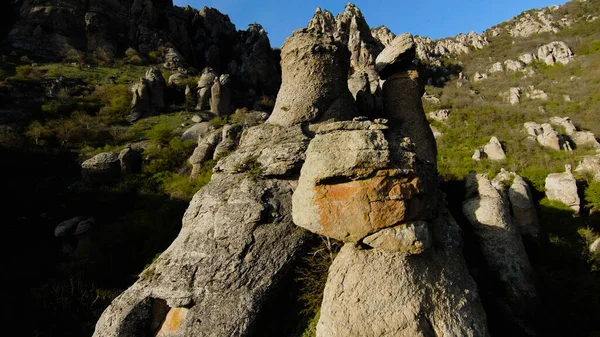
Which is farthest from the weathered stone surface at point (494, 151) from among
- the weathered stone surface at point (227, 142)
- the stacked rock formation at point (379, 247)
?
the stacked rock formation at point (379, 247)

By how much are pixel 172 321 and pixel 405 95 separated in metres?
8.13

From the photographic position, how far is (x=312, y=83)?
858cm

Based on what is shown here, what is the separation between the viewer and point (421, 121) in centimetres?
905

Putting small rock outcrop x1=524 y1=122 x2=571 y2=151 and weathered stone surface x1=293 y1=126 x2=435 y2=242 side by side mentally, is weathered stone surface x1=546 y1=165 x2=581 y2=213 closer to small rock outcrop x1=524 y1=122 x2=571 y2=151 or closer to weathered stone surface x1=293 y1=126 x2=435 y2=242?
small rock outcrop x1=524 y1=122 x2=571 y2=151

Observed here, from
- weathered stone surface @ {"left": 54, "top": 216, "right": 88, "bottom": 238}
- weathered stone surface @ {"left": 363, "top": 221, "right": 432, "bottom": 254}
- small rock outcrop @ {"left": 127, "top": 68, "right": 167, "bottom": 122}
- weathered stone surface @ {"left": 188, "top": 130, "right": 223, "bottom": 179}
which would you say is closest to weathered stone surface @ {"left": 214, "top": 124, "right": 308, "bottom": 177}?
weathered stone surface @ {"left": 363, "top": 221, "right": 432, "bottom": 254}

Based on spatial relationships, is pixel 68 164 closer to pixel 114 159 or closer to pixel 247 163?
pixel 114 159

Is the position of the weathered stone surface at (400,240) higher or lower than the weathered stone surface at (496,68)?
lower

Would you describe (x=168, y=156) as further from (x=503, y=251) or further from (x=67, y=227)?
(x=503, y=251)

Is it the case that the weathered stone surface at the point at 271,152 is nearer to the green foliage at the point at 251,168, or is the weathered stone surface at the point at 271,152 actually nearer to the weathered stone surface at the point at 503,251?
the green foliage at the point at 251,168

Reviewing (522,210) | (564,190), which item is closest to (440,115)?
(564,190)

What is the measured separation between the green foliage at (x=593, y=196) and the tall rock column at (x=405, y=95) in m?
13.3

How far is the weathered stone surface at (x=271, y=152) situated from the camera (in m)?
6.93

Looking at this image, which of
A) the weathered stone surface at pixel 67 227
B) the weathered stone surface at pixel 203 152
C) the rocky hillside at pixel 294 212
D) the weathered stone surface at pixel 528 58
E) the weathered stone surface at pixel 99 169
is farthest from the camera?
the weathered stone surface at pixel 528 58

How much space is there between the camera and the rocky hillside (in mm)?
4770
